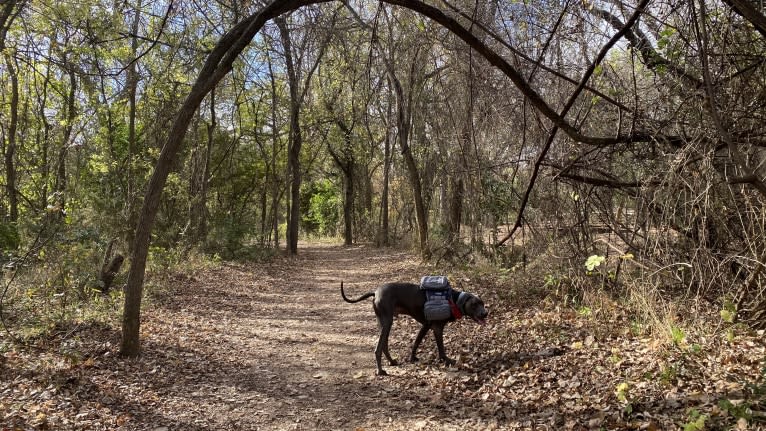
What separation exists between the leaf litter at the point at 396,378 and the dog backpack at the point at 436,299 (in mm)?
676

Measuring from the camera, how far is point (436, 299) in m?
5.93

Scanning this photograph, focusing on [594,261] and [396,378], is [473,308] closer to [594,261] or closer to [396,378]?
[396,378]

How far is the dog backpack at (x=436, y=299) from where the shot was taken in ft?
19.2

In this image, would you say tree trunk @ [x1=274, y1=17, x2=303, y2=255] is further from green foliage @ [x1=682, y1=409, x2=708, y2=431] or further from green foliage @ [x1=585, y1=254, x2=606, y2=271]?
green foliage @ [x1=682, y1=409, x2=708, y2=431]

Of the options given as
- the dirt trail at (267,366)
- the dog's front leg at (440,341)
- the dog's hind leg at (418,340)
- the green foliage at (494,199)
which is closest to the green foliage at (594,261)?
the dog's front leg at (440,341)

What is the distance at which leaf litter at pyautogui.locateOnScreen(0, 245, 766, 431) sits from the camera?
13.4 feet

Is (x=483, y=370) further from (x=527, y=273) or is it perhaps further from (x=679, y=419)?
(x=527, y=273)

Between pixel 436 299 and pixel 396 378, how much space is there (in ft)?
3.45

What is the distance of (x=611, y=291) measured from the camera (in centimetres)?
708

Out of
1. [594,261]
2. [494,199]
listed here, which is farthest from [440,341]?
[494,199]

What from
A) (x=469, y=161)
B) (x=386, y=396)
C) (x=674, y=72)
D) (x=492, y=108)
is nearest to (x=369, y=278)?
(x=469, y=161)

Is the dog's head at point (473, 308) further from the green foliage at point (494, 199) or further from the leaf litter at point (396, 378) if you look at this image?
the green foliage at point (494, 199)

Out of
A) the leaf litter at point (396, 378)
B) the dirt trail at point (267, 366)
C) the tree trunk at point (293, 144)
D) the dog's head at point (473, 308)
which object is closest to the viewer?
the leaf litter at point (396, 378)

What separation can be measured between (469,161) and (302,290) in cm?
549
